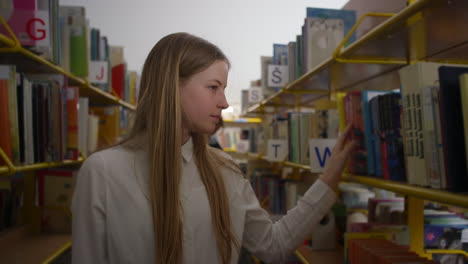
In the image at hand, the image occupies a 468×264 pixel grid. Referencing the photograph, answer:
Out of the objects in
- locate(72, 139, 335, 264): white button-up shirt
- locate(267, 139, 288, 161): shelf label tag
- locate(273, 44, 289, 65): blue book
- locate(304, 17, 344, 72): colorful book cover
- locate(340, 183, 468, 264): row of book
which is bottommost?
locate(340, 183, 468, 264): row of book

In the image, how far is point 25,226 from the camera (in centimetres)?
181

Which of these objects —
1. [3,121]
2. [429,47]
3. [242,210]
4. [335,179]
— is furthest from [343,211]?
[3,121]

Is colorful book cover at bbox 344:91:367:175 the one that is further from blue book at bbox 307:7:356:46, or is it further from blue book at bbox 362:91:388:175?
blue book at bbox 307:7:356:46

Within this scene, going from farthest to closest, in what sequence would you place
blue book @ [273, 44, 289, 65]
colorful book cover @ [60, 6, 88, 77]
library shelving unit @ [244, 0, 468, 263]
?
1. blue book @ [273, 44, 289, 65]
2. colorful book cover @ [60, 6, 88, 77]
3. library shelving unit @ [244, 0, 468, 263]

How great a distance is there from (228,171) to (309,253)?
2.28 feet

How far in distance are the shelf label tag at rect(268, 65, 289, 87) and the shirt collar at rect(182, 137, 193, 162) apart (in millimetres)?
1242

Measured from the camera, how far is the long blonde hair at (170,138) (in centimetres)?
96

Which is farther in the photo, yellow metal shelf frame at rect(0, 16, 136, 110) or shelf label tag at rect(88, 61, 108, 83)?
shelf label tag at rect(88, 61, 108, 83)

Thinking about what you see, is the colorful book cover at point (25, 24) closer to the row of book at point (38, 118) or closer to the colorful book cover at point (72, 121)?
the row of book at point (38, 118)

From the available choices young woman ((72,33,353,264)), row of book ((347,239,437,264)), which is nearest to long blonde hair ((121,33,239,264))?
young woman ((72,33,353,264))

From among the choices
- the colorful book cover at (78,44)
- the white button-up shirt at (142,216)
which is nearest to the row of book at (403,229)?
the white button-up shirt at (142,216)

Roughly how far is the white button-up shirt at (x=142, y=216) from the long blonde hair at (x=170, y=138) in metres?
0.03

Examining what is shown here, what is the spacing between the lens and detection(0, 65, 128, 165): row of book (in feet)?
4.05

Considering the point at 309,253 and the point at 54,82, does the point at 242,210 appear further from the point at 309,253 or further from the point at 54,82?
the point at 54,82
